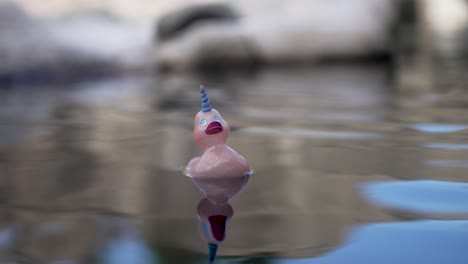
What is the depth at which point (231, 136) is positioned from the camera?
4.54ft

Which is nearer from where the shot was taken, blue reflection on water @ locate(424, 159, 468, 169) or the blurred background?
the blurred background

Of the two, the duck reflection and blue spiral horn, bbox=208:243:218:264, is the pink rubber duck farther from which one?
blue spiral horn, bbox=208:243:218:264

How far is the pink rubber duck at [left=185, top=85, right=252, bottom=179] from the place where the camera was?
983mm

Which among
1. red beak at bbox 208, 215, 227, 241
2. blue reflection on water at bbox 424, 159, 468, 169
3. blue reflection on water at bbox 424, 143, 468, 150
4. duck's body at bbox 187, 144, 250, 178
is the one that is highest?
blue reflection on water at bbox 424, 143, 468, 150

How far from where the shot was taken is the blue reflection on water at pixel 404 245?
0.63m

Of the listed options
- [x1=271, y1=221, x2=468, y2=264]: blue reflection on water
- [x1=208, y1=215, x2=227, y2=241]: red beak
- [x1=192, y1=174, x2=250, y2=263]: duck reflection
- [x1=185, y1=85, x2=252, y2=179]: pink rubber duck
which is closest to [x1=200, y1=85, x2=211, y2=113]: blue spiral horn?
[x1=185, y1=85, x2=252, y2=179]: pink rubber duck

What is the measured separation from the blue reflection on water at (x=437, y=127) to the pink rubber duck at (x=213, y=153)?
58 centimetres

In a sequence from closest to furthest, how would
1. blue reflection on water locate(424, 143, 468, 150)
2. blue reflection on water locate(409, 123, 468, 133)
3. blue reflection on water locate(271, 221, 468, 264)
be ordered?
blue reflection on water locate(271, 221, 468, 264)
blue reflection on water locate(424, 143, 468, 150)
blue reflection on water locate(409, 123, 468, 133)

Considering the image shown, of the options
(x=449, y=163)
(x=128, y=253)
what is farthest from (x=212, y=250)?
(x=449, y=163)

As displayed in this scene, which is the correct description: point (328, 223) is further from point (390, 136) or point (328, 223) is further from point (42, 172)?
point (390, 136)

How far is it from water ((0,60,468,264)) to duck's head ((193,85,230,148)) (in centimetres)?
7

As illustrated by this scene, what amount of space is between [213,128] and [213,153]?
0.12 ft

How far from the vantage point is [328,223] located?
76cm

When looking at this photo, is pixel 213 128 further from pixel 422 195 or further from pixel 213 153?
pixel 422 195
